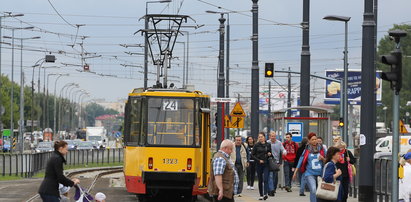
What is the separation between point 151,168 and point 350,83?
67.2 m

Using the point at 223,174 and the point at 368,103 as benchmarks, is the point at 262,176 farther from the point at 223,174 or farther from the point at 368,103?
the point at 223,174

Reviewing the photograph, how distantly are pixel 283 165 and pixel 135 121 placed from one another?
259 inches

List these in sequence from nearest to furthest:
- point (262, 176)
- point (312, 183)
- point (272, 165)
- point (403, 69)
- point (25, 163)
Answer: point (312, 183)
point (262, 176)
point (272, 165)
point (25, 163)
point (403, 69)

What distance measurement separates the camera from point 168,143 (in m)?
25.1

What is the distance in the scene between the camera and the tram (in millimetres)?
25078

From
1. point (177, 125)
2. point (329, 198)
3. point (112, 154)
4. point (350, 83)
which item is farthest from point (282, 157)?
point (350, 83)

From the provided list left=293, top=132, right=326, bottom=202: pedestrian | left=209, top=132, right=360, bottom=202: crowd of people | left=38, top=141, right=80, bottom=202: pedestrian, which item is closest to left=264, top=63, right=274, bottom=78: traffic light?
left=209, top=132, right=360, bottom=202: crowd of people

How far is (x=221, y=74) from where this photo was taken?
45.9 metres

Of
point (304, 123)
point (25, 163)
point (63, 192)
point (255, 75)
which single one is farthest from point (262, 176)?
point (25, 163)

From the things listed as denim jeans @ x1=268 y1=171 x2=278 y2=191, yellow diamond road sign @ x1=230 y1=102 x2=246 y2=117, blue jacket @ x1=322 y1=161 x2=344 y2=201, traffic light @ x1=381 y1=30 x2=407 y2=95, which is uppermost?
traffic light @ x1=381 y1=30 x2=407 y2=95

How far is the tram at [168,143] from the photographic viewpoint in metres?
25.1

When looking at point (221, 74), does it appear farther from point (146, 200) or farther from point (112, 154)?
point (112, 154)

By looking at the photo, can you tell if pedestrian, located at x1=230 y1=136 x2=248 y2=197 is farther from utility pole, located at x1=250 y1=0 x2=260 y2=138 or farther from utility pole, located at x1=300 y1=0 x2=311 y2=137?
utility pole, located at x1=250 y1=0 x2=260 y2=138

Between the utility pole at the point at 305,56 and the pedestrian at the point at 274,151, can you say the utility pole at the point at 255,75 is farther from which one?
the pedestrian at the point at 274,151
